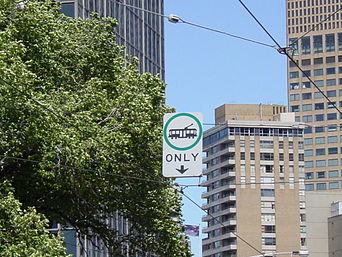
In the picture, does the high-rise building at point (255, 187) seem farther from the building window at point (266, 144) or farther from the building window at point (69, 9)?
the building window at point (69, 9)

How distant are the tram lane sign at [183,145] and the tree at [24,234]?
447 cm

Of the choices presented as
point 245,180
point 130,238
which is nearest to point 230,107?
point 245,180

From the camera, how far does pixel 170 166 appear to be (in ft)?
89.9

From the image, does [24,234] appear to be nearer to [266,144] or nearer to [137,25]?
[137,25]

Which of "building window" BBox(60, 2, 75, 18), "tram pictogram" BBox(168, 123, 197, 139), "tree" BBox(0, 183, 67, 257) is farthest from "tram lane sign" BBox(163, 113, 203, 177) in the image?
"building window" BBox(60, 2, 75, 18)

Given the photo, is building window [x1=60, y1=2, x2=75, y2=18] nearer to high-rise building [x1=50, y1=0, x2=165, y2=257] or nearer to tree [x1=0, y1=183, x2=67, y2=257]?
high-rise building [x1=50, y1=0, x2=165, y2=257]

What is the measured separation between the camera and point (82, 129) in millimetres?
31984

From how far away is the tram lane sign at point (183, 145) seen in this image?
2684 cm

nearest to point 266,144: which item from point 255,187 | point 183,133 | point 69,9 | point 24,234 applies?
point 255,187

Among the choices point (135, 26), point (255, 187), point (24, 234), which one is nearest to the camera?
point (24, 234)

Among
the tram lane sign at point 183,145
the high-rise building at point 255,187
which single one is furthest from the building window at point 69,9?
the high-rise building at point 255,187

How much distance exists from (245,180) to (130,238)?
14479 cm

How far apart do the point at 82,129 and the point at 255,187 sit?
5895 inches

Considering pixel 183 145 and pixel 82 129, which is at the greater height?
pixel 82 129
